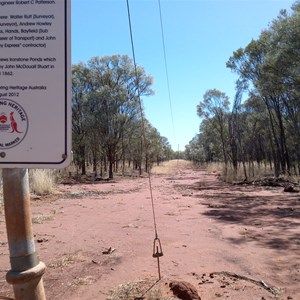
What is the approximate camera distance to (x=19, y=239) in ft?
4.23

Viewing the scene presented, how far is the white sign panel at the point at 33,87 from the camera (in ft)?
4.20

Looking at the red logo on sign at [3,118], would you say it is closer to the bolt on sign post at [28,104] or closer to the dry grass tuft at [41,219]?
the bolt on sign post at [28,104]

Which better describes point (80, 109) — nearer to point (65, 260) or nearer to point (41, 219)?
point (41, 219)

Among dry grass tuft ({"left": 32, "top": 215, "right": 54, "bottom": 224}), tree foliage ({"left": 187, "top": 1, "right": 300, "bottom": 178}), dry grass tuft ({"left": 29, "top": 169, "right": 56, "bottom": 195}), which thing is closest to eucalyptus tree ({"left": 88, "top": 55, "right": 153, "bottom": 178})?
tree foliage ({"left": 187, "top": 1, "right": 300, "bottom": 178})

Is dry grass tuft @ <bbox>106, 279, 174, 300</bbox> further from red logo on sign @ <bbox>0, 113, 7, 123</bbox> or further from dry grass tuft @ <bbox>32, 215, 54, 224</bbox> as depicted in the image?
dry grass tuft @ <bbox>32, 215, 54, 224</bbox>

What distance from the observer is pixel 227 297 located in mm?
3627

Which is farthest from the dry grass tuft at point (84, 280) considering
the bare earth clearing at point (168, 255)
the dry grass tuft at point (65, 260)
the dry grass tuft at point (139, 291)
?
the dry grass tuft at point (65, 260)

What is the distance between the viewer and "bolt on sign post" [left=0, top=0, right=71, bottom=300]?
1280 mm

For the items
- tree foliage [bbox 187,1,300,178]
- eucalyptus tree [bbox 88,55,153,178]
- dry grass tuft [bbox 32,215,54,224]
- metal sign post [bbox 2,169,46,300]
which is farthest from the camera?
eucalyptus tree [bbox 88,55,153,178]

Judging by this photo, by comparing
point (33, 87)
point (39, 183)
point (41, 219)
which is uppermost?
point (33, 87)

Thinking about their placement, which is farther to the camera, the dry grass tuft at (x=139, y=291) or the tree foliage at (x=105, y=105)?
the tree foliage at (x=105, y=105)

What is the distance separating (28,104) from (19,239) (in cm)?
48

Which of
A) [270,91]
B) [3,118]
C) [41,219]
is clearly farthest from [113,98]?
[3,118]

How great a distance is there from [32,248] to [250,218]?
341 inches
